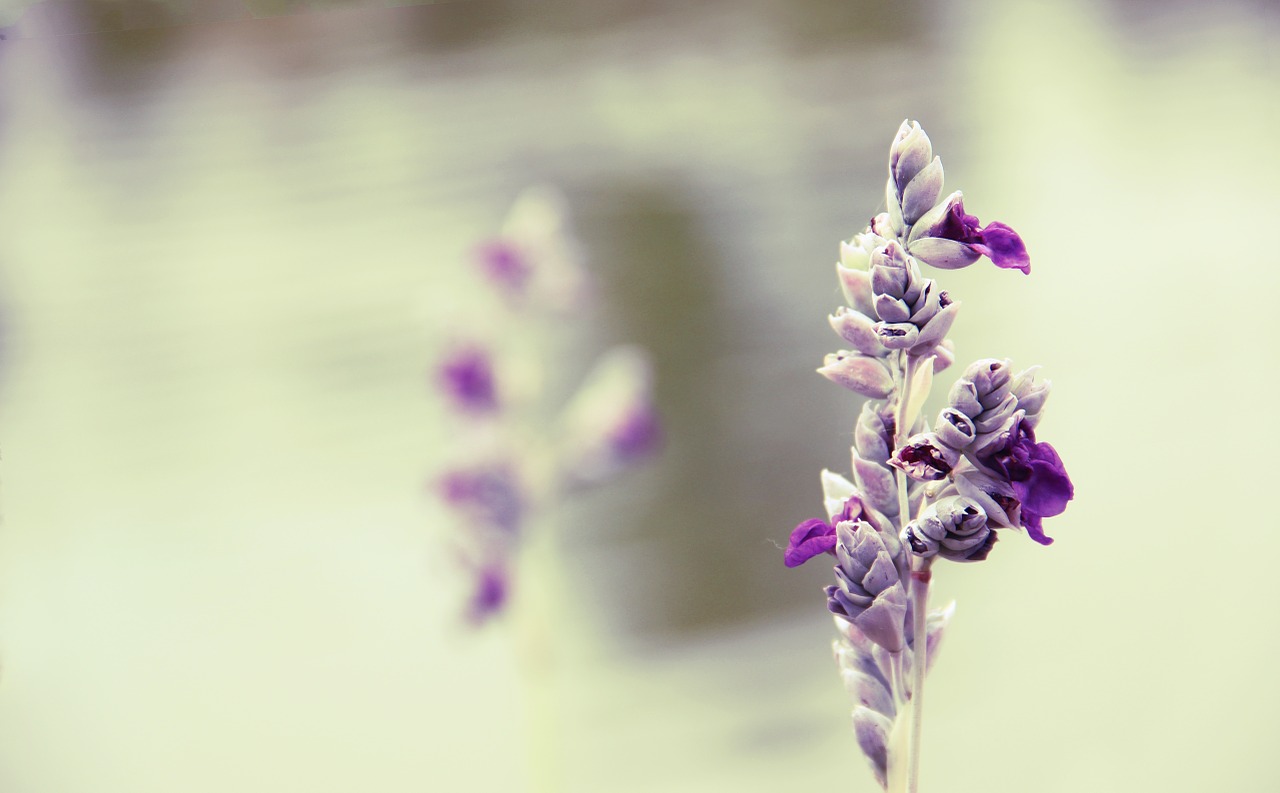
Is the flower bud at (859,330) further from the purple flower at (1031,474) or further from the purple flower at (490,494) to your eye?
the purple flower at (490,494)

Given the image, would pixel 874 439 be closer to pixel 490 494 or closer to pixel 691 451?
pixel 490 494

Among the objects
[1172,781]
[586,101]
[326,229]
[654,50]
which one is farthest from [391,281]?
[1172,781]

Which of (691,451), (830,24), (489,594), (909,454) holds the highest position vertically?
(830,24)

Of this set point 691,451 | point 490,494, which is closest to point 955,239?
point 490,494

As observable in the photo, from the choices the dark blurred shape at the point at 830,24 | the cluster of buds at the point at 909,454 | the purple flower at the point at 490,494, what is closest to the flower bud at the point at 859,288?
the cluster of buds at the point at 909,454

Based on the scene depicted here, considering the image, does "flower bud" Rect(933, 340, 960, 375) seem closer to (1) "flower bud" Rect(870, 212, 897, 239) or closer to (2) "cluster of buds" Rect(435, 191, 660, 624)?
(1) "flower bud" Rect(870, 212, 897, 239)
